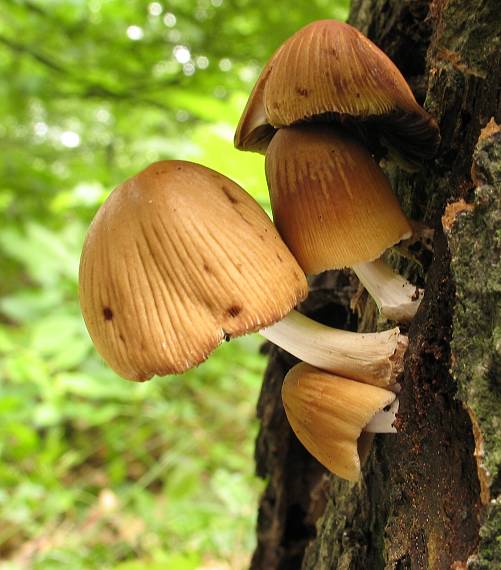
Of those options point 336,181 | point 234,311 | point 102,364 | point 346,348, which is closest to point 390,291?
point 346,348

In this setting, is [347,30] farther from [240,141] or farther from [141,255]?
[141,255]

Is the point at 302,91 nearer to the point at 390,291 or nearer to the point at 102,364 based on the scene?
the point at 390,291

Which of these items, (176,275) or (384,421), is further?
(384,421)

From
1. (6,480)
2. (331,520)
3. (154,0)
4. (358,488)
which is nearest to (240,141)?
(358,488)

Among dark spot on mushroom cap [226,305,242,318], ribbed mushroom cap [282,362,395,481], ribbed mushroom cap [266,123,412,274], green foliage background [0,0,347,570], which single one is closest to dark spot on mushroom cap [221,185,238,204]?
ribbed mushroom cap [266,123,412,274]

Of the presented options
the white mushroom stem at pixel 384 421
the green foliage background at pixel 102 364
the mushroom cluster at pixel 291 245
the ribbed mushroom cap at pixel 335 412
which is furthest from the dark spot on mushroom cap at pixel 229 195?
the green foliage background at pixel 102 364

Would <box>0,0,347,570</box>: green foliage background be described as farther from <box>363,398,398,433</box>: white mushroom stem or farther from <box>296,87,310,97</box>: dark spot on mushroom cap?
<box>363,398,398,433</box>: white mushroom stem

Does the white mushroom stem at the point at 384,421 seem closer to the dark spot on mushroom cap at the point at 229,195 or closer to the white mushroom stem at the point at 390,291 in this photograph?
the white mushroom stem at the point at 390,291
